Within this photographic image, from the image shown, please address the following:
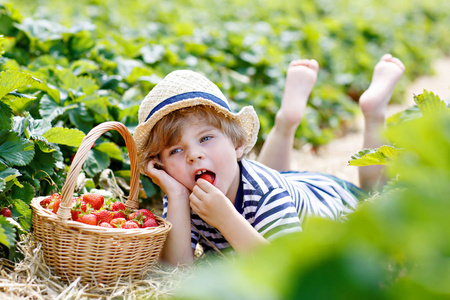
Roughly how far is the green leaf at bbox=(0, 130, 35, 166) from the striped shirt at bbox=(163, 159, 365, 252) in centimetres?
70

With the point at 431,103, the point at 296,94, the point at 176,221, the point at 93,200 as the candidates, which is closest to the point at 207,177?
the point at 176,221

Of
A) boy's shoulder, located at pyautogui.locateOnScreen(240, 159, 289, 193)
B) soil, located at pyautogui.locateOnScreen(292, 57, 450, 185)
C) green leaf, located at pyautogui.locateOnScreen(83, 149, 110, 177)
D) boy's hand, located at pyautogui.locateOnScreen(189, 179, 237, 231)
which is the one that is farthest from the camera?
soil, located at pyautogui.locateOnScreen(292, 57, 450, 185)

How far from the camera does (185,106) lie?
6.57 ft

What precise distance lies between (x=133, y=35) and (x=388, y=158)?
10.5ft

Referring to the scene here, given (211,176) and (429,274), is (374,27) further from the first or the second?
(429,274)

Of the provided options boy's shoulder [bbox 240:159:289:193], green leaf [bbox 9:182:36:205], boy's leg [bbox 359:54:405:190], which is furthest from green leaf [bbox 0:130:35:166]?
boy's leg [bbox 359:54:405:190]

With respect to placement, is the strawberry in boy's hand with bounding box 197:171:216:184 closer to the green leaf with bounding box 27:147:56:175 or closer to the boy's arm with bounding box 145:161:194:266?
the boy's arm with bounding box 145:161:194:266

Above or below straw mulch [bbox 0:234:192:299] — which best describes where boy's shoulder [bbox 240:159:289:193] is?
above

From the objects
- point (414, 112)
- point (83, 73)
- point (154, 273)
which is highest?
point (414, 112)

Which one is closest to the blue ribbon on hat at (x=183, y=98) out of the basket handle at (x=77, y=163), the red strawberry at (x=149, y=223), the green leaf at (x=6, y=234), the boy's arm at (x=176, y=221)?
the basket handle at (x=77, y=163)

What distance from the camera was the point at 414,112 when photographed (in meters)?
2.61

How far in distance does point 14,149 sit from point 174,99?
682 mm

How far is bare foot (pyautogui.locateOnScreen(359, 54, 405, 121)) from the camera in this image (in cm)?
285

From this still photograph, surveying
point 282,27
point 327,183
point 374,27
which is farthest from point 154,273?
point 374,27
